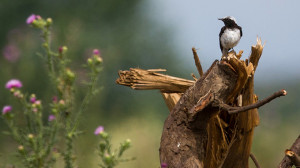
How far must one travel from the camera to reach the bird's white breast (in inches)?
116

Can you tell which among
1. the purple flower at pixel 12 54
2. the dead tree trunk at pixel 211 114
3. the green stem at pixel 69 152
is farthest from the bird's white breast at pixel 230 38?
the purple flower at pixel 12 54

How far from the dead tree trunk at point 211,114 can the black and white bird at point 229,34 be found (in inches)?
8.3

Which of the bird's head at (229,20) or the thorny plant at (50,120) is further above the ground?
the bird's head at (229,20)

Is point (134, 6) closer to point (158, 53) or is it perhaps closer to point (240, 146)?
point (158, 53)

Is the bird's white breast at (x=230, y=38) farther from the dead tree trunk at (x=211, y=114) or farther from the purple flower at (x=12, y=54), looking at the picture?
the purple flower at (x=12, y=54)

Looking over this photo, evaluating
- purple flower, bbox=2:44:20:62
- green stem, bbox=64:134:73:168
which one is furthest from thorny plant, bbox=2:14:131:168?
purple flower, bbox=2:44:20:62

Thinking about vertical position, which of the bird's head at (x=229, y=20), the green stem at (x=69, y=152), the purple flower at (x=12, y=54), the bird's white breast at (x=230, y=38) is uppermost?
the purple flower at (x=12, y=54)

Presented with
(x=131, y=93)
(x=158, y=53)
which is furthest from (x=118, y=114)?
(x=158, y=53)

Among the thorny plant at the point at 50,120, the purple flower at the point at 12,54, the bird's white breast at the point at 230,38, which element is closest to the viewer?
the thorny plant at the point at 50,120

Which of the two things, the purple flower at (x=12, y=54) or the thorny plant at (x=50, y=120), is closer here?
the thorny plant at (x=50, y=120)

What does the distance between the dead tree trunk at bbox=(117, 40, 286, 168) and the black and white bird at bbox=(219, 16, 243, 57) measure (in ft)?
0.69

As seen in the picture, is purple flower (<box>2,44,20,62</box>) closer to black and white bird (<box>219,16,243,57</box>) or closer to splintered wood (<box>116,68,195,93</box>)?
splintered wood (<box>116,68,195,93</box>)

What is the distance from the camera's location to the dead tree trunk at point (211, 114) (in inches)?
103

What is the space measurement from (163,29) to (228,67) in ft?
23.7
